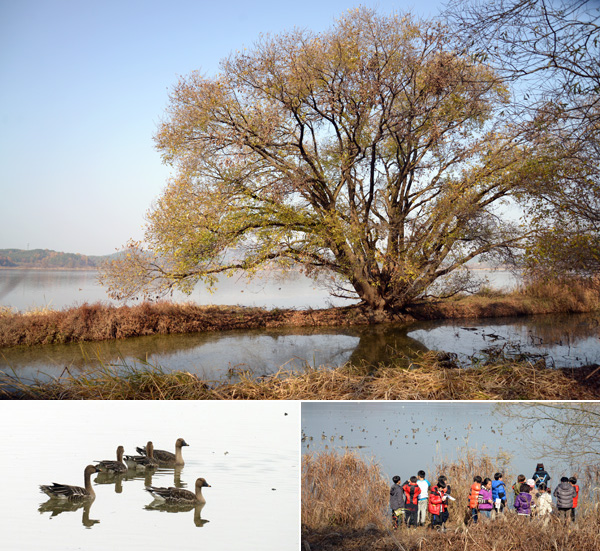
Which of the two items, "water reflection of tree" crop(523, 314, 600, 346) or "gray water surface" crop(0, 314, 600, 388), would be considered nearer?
"gray water surface" crop(0, 314, 600, 388)

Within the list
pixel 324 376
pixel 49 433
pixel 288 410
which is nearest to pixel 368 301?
pixel 324 376

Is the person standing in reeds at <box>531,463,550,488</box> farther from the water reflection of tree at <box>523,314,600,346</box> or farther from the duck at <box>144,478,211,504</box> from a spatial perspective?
the duck at <box>144,478,211,504</box>

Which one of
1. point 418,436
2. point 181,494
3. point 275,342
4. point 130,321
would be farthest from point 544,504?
point 130,321

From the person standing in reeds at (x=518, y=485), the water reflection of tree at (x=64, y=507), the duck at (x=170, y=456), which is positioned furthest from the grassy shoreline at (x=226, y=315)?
the person standing in reeds at (x=518, y=485)

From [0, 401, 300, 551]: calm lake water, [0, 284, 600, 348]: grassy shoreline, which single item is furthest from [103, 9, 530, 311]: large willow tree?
[0, 401, 300, 551]: calm lake water

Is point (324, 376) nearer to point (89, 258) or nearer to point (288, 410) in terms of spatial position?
point (288, 410)

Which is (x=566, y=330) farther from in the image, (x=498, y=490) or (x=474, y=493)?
(x=474, y=493)
